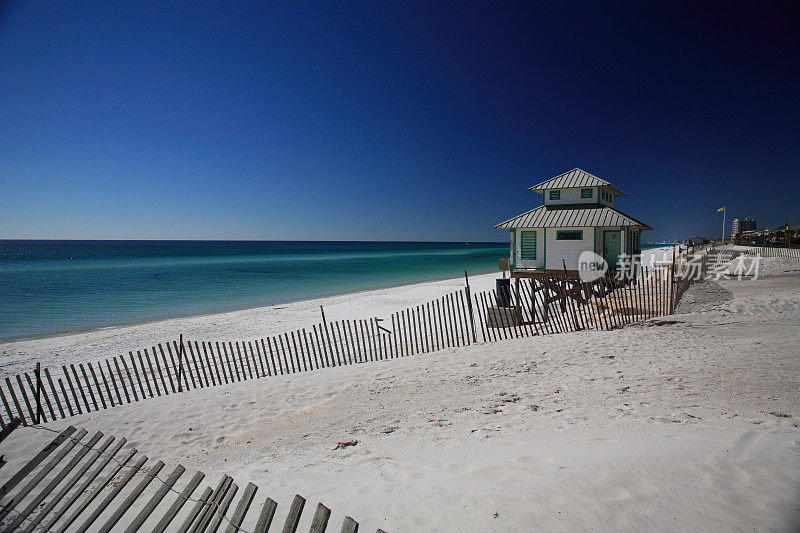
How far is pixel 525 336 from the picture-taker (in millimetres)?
10641

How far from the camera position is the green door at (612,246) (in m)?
21.5

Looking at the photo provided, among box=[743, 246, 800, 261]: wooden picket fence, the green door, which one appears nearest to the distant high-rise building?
box=[743, 246, 800, 261]: wooden picket fence

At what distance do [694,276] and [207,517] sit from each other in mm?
25895

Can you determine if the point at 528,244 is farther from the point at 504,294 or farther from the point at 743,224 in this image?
the point at 743,224

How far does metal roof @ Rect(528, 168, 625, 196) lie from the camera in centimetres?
2094

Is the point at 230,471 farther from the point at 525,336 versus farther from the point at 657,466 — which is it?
the point at 525,336

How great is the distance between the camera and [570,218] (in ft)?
65.7

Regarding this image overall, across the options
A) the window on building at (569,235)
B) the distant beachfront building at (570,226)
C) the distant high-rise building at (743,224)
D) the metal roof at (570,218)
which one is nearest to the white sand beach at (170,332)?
the distant beachfront building at (570,226)

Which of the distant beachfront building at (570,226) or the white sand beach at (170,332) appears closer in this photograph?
the white sand beach at (170,332)

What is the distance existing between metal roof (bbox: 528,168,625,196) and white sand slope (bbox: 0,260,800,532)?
13.0m

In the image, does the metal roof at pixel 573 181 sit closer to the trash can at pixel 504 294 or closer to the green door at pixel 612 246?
the green door at pixel 612 246

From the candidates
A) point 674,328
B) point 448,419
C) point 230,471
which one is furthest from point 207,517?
point 674,328

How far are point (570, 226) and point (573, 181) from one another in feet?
11.2

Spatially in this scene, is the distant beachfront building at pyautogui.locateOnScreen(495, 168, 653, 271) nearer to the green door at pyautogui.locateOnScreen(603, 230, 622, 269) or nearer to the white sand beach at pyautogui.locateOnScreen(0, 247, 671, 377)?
the green door at pyautogui.locateOnScreen(603, 230, 622, 269)
